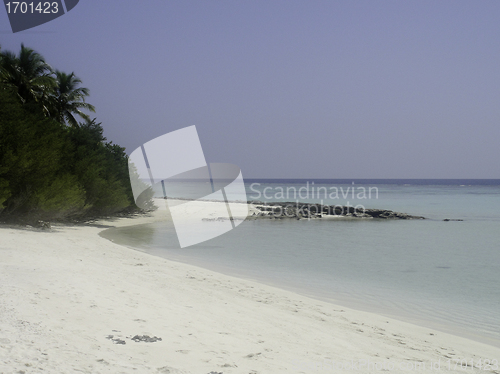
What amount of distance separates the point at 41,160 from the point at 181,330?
1306 centimetres

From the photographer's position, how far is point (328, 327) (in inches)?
239

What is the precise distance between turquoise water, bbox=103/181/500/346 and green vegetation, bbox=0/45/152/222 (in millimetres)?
3658

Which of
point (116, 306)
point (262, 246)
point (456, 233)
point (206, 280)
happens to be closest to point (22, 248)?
point (206, 280)

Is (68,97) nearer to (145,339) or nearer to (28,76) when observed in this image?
(28,76)

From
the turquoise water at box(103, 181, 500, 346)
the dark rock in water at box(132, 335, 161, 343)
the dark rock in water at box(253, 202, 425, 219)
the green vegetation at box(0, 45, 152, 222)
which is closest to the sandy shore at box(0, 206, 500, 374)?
the dark rock in water at box(132, 335, 161, 343)

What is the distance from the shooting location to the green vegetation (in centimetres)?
1422

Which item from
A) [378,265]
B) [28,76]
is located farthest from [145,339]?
[28,76]

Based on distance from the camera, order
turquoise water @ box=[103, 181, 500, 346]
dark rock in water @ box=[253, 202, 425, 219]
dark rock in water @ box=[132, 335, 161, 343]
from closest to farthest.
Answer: dark rock in water @ box=[132, 335, 161, 343] < turquoise water @ box=[103, 181, 500, 346] < dark rock in water @ box=[253, 202, 425, 219]

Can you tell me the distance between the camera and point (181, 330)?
190 inches

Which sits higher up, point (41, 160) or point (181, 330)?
point (41, 160)

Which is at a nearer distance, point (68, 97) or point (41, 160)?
point (41, 160)

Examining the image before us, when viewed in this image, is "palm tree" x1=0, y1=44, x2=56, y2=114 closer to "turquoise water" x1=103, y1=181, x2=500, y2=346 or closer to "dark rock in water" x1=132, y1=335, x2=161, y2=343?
"turquoise water" x1=103, y1=181, x2=500, y2=346

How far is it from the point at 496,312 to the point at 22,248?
459 inches

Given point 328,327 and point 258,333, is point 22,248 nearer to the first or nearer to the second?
point 258,333
